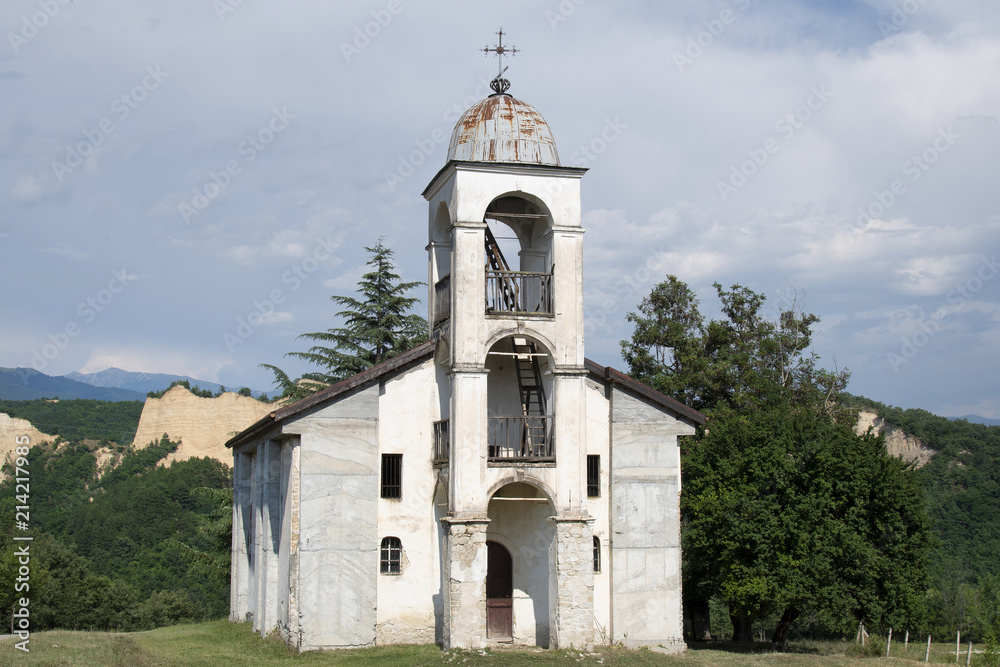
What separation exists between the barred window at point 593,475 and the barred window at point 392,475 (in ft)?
16.5

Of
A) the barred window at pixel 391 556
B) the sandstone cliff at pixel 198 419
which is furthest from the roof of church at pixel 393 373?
the sandstone cliff at pixel 198 419

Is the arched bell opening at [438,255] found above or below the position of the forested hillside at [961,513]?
above

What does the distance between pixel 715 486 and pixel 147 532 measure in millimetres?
64607

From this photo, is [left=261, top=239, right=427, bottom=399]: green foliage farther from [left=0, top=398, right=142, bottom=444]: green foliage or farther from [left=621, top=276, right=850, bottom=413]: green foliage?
[left=0, top=398, right=142, bottom=444]: green foliage

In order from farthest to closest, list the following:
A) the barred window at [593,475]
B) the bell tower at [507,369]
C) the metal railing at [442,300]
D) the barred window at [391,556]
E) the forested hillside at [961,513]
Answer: the forested hillside at [961,513] < the barred window at [593,475] < the metal railing at [442,300] < the barred window at [391,556] < the bell tower at [507,369]

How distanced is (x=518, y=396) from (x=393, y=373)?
3519mm

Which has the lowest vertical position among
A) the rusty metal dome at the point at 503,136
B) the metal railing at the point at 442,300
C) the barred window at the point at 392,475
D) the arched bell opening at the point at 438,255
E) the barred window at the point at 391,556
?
the barred window at the point at 391,556

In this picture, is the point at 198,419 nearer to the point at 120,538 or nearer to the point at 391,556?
the point at 120,538

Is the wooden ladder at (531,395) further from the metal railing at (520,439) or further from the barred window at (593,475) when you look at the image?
the barred window at (593,475)

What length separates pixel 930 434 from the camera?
312ft

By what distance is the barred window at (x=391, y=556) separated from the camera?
23.8m

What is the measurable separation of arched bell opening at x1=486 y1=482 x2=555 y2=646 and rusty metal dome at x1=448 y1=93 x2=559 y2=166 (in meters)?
8.47

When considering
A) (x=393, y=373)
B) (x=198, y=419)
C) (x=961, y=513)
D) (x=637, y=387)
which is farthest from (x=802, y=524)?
(x=198, y=419)

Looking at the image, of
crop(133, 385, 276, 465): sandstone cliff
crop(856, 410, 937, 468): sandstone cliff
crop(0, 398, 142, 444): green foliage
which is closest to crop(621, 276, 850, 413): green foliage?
crop(856, 410, 937, 468): sandstone cliff
